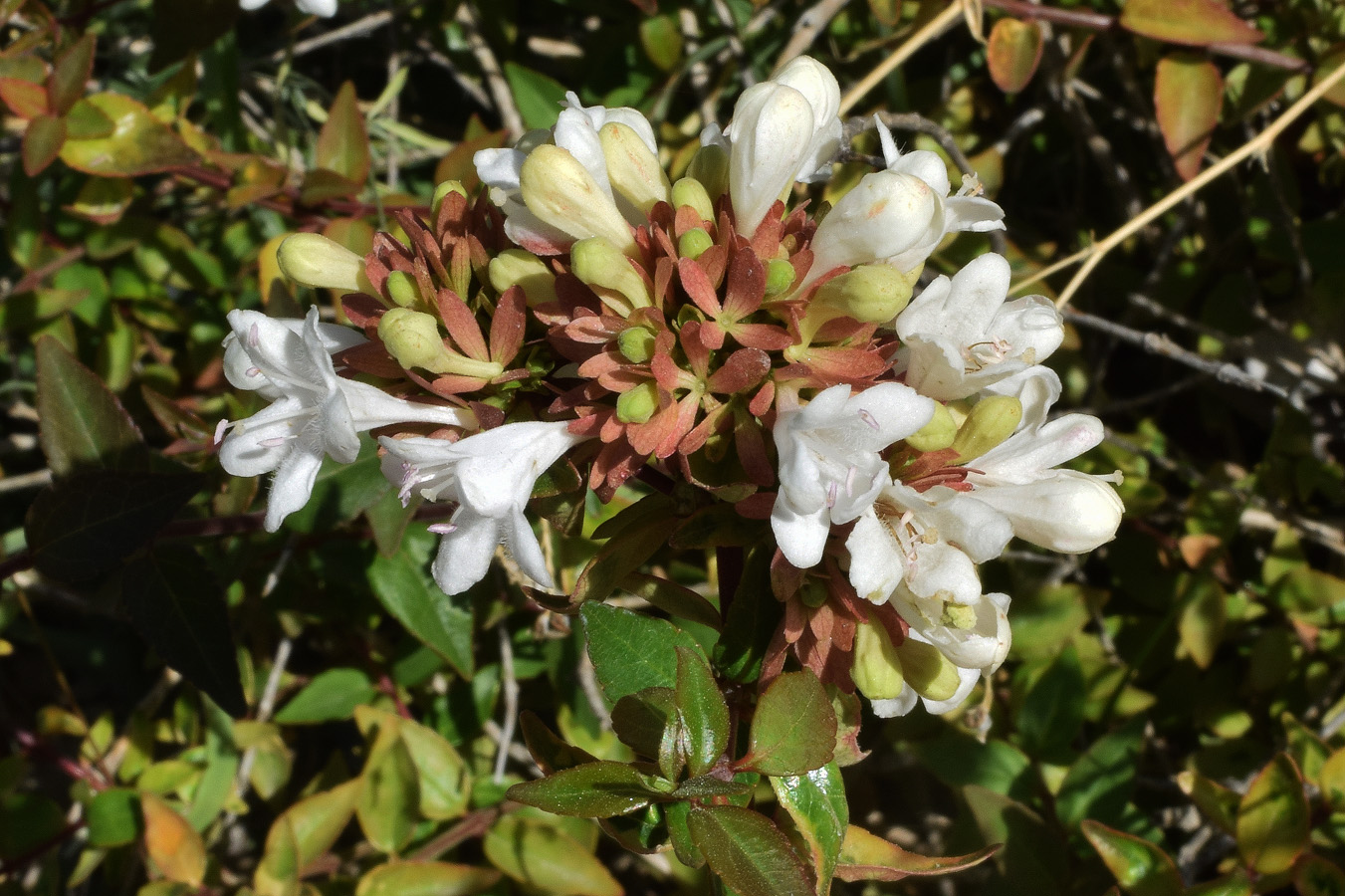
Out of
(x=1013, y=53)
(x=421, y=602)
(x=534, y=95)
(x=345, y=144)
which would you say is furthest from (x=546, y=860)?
(x=1013, y=53)

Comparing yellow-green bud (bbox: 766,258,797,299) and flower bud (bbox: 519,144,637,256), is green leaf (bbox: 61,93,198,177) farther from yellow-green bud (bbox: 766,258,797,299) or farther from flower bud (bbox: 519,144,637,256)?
yellow-green bud (bbox: 766,258,797,299)

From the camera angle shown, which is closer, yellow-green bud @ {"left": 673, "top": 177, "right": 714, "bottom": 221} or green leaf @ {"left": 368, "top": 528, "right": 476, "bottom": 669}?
yellow-green bud @ {"left": 673, "top": 177, "right": 714, "bottom": 221}

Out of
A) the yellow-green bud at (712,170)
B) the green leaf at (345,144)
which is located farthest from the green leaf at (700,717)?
the green leaf at (345,144)

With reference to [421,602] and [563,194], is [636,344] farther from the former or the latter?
[421,602]

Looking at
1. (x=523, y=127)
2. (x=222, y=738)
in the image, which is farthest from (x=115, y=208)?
(x=222, y=738)

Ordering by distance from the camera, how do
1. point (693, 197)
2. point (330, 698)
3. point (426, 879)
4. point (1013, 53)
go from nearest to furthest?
1. point (693, 197)
2. point (426, 879)
3. point (1013, 53)
4. point (330, 698)

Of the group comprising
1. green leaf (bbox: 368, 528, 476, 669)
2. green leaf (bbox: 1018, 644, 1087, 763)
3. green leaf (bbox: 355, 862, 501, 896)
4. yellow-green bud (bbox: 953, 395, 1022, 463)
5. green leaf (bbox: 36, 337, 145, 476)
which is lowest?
green leaf (bbox: 1018, 644, 1087, 763)

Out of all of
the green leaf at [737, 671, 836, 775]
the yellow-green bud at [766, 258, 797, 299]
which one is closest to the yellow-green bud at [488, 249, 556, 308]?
the yellow-green bud at [766, 258, 797, 299]
